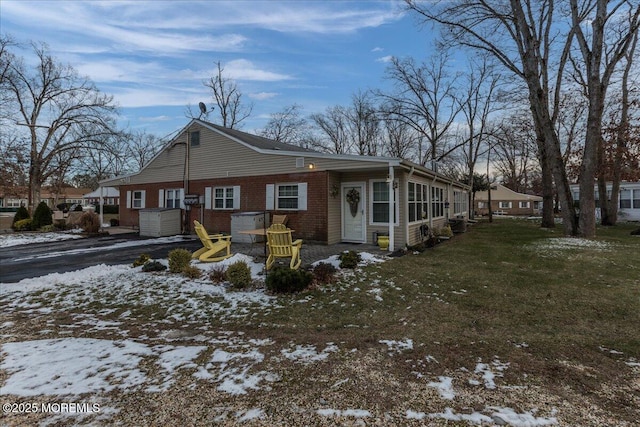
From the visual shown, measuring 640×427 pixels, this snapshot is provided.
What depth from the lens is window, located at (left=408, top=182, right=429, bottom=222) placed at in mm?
11008

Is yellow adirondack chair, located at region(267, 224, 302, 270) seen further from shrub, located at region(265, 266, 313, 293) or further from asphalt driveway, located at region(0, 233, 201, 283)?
asphalt driveway, located at region(0, 233, 201, 283)

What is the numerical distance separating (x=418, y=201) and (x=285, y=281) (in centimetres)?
797

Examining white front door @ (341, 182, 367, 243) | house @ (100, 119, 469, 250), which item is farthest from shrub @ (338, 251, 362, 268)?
white front door @ (341, 182, 367, 243)

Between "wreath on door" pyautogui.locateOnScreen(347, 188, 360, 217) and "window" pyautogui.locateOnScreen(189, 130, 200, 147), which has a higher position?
"window" pyautogui.locateOnScreen(189, 130, 200, 147)

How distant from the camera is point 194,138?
14398 millimetres

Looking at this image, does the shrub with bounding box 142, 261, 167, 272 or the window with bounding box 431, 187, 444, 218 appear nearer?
the shrub with bounding box 142, 261, 167, 272

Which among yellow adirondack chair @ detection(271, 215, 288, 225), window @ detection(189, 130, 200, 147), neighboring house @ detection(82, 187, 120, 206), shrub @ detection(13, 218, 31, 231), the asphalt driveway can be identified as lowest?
the asphalt driveway

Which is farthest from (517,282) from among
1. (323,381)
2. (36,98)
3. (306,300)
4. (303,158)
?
(36,98)

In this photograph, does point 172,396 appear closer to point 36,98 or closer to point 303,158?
point 303,158

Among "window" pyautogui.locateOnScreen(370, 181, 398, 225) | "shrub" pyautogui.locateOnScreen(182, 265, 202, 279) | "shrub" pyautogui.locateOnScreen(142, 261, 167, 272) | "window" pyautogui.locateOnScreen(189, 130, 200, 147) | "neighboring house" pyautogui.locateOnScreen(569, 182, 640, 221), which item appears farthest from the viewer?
"neighboring house" pyautogui.locateOnScreen(569, 182, 640, 221)

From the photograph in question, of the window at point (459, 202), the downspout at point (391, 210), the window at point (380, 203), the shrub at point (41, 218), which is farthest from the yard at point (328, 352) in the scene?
the window at point (459, 202)

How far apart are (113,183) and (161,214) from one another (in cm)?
550

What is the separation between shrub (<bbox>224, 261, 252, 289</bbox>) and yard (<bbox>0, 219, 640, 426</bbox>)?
0.74 ft

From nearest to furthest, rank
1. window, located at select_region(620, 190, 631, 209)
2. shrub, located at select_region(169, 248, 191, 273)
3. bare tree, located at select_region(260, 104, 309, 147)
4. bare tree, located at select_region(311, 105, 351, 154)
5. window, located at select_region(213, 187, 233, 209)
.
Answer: shrub, located at select_region(169, 248, 191, 273) < window, located at select_region(213, 187, 233, 209) < window, located at select_region(620, 190, 631, 209) < bare tree, located at select_region(260, 104, 309, 147) < bare tree, located at select_region(311, 105, 351, 154)
